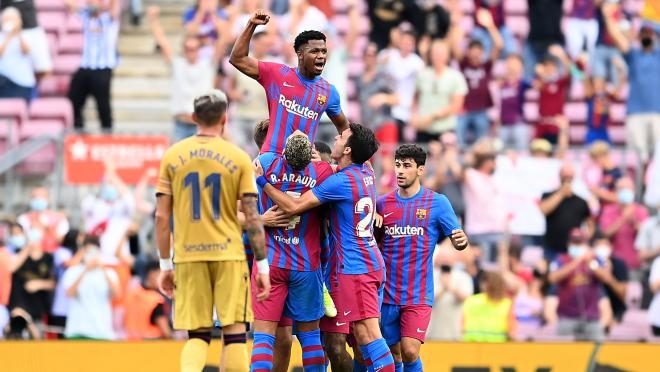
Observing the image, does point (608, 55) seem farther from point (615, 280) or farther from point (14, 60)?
point (14, 60)

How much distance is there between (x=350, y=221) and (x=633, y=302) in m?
7.12

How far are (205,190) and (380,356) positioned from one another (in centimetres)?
230

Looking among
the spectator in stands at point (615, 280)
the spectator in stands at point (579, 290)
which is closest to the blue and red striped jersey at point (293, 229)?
the spectator in stands at point (579, 290)

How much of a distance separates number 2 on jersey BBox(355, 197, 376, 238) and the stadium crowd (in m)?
4.55

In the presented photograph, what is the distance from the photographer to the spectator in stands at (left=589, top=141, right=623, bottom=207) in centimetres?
1888

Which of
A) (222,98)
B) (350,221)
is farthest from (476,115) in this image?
(222,98)

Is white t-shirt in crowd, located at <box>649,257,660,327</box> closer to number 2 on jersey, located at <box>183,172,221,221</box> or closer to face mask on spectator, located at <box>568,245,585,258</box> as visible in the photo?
face mask on spectator, located at <box>568,245,585,258</box>

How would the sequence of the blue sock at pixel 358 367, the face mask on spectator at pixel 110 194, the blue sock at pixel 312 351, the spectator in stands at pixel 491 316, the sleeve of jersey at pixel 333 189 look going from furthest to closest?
the face mask on spectator at pixel 110 194 → the spectator in stands at pixel 491 316 → the blue sock at pixel 358 367 → the blue sock at pixel 312 351 → the sleeve of jersey at pixel 333 189

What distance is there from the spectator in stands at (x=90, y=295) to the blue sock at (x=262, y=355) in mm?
5134

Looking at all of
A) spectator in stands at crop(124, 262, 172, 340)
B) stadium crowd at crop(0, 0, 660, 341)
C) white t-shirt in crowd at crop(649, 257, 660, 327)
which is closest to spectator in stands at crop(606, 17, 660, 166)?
stadium crowd at crop(0, 0, 660, 341)

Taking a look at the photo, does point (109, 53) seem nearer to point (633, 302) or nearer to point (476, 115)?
point (476, 115)

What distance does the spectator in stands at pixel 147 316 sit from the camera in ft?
54.9

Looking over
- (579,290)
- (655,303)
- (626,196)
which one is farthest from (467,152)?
(655,303)

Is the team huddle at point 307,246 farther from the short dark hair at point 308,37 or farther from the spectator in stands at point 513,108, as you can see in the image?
the spectator in stands at point 513,108
